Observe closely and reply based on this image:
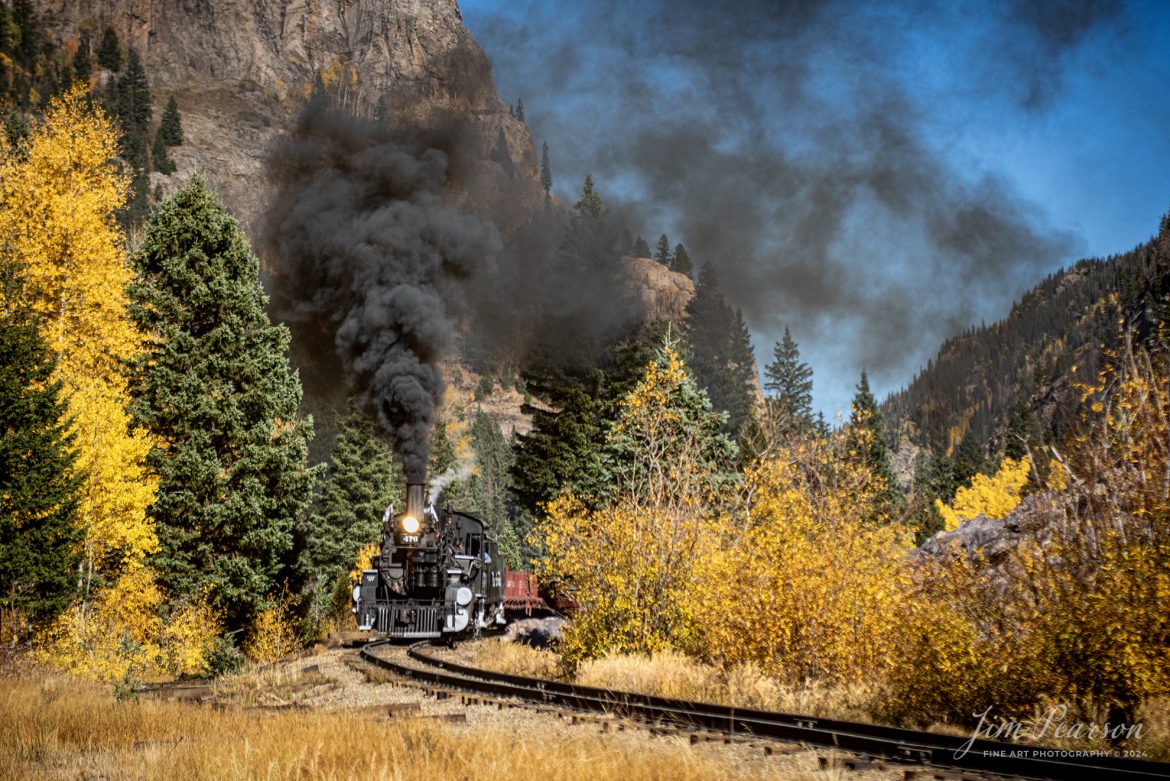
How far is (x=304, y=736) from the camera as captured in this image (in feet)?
23.4

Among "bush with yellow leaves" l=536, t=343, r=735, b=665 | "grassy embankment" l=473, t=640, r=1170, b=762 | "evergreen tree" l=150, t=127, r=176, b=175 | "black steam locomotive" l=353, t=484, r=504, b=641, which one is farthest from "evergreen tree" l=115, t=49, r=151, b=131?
"grassy embankment" l=473, t=640, r=1170, b=762

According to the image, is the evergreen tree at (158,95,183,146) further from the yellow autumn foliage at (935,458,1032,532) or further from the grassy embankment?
the grassy embankment

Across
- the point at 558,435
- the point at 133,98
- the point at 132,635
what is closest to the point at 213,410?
the point at 132,635

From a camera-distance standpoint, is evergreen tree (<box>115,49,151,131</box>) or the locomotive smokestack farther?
evergreen tree (<box>115,49,151,131</box>)

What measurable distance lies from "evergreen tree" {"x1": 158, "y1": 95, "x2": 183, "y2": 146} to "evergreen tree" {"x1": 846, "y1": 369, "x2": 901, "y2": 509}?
450 ft

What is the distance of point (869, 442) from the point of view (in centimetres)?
1563

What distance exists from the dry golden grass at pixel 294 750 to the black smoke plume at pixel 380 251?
10544mm

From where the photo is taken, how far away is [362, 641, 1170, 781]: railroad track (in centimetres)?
576

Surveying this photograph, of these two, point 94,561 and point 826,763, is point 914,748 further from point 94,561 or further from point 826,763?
point 94,561

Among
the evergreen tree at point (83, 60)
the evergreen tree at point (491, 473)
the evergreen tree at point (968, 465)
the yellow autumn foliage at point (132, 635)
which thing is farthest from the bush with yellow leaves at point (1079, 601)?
the evergreen tree at point (83, 60)

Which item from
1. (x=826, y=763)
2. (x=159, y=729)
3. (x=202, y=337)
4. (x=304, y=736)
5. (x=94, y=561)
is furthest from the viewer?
(x=202, y=337)

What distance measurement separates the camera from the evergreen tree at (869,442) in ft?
54.5

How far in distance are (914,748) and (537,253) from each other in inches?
1075

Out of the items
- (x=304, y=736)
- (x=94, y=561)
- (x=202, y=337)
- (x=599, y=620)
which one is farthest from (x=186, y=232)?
(x=304, y=736)
